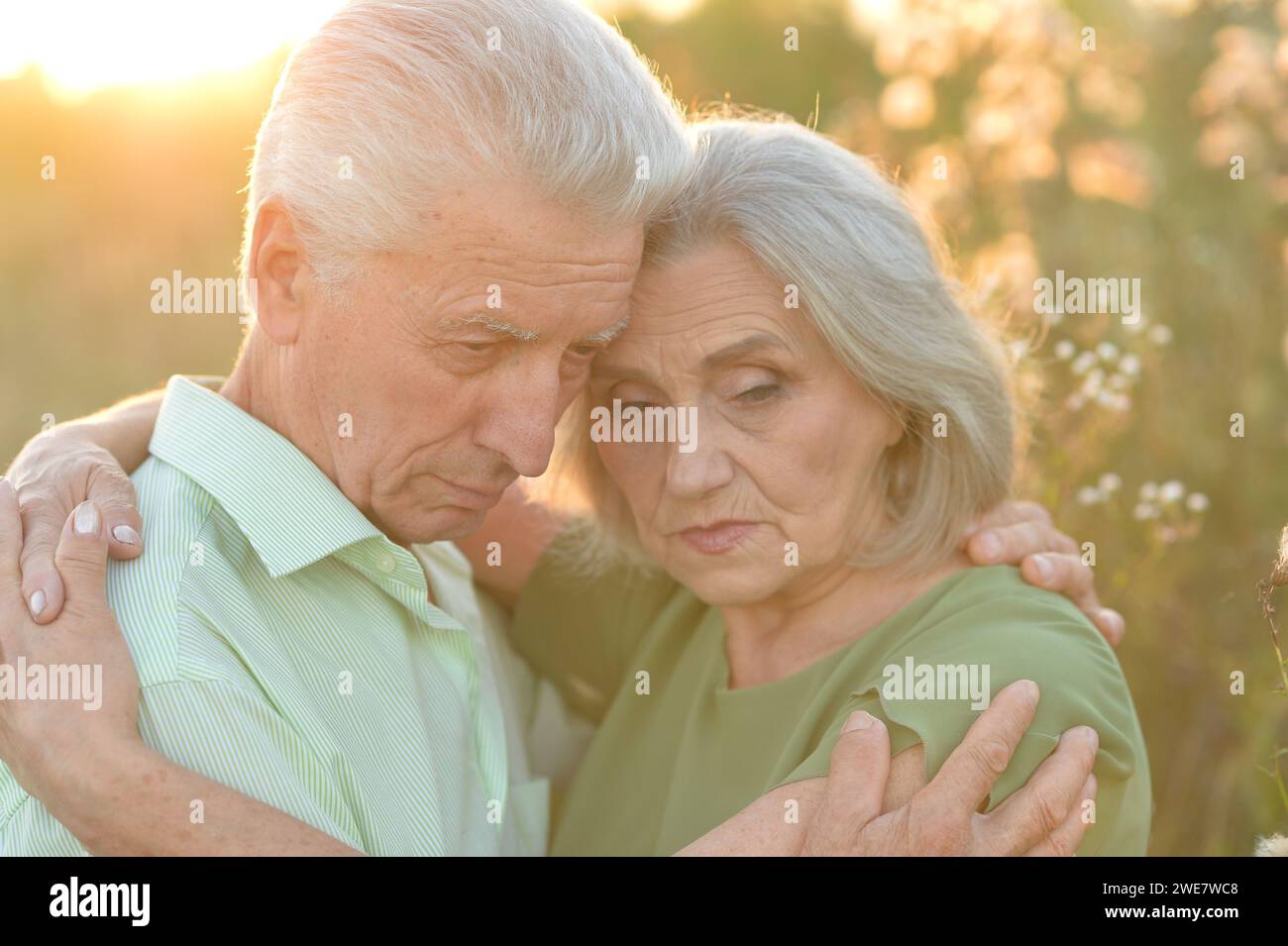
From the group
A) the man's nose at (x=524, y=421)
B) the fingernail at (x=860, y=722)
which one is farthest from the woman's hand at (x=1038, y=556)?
the man's nose at (x=524, y=421)

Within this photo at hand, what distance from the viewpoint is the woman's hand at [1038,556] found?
267 centimetres

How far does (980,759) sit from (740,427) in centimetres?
90

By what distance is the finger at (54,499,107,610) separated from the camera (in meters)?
2.00

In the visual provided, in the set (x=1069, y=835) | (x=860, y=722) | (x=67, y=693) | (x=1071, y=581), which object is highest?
(x=1071, y=581)

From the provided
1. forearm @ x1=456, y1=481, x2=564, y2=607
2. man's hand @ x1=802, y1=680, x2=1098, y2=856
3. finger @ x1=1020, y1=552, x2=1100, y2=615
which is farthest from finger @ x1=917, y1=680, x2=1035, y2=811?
forearm @ x1=456, y1=481, x2=564, y2=607

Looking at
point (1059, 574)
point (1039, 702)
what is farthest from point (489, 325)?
point (1059, 574)

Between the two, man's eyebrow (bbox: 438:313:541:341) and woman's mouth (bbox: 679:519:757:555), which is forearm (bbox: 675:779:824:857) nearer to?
woman's mouth (bbox: 679:519:757:555)

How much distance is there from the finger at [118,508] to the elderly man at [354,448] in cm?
1

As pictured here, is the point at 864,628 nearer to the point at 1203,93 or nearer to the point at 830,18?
the point at 1203,93

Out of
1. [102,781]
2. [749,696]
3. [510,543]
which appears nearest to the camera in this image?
[102,781]

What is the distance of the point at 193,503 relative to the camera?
2.26 meters

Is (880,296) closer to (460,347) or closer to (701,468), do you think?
(701,468)

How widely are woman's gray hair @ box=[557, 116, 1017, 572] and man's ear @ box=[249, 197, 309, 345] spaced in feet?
2.50

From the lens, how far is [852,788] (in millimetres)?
2145
